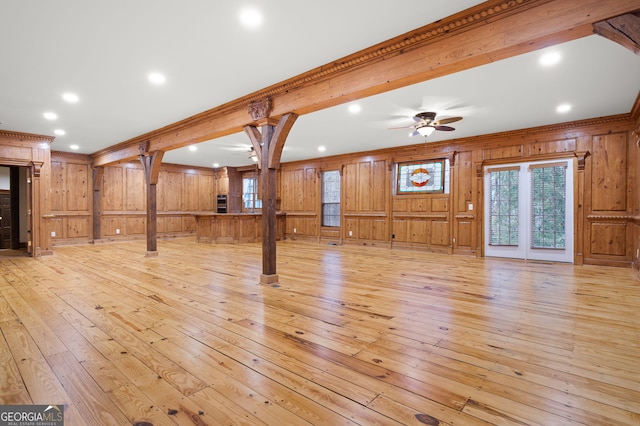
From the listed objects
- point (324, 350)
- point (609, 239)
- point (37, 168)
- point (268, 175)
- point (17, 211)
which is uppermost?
point (37, 168)

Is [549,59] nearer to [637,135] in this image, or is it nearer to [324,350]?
[637,135]

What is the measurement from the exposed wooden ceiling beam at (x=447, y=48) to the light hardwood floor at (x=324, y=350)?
244 centimetres

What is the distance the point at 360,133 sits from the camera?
23.5 feet

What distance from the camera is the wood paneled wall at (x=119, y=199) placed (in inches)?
368

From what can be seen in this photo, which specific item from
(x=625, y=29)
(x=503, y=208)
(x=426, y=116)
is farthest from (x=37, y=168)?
(x=503, y=208)

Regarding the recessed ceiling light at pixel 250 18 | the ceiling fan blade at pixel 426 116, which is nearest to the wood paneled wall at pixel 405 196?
the ceiling fan blade at pixel 426 116

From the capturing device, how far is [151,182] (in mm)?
7395

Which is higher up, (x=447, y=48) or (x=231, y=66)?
(x=231, y=66)

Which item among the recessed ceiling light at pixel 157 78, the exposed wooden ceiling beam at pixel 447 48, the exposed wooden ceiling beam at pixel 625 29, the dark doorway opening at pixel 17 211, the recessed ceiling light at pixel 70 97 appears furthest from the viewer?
the dark doorway opening at pixel 17 211

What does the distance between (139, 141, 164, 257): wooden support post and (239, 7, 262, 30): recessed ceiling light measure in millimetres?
5172

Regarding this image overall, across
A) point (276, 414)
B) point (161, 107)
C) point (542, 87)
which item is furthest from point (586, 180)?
point (161, 107)

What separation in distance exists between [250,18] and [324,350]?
9.54ft

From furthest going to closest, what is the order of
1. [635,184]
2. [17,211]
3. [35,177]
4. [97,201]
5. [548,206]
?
[97,201], [17,211], [35,177], [548,206], [635,184]

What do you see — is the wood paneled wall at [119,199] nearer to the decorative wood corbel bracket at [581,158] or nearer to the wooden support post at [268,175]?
the wooden support post at [268,175]
